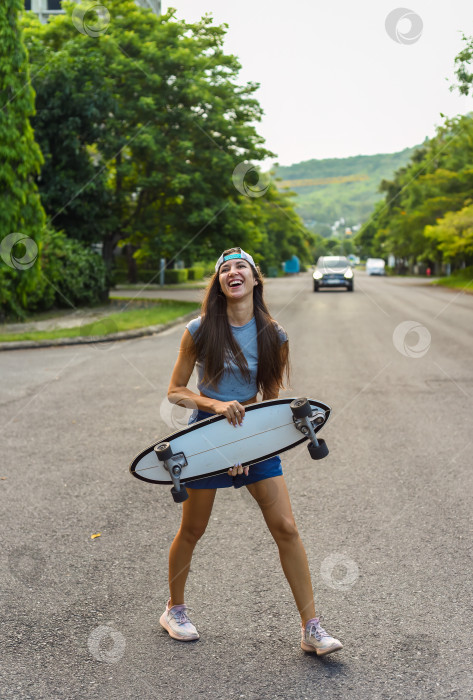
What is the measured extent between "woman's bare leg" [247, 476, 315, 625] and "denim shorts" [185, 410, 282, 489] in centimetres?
3

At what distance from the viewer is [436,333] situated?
18.0 meters

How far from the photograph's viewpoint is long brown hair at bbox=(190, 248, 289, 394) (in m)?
3.38

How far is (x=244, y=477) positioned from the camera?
3305 millimetres

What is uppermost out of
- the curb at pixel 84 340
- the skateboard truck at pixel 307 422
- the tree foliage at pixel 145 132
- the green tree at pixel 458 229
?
the tree foliage at pixel 145 132

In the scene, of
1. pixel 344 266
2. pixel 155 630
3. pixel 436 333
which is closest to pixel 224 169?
pixel 436 333

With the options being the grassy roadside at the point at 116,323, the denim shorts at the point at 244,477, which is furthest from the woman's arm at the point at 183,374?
the grassy roadside at the point at 116,323

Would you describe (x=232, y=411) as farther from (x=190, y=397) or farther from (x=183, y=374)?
(x=183, y=374)

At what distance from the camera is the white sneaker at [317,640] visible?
126 inches

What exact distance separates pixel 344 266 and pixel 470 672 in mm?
35915

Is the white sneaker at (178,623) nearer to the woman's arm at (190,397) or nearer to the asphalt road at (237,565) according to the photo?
the asphalt road at (237,565)

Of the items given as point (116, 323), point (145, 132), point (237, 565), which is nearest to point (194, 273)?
point (145, 132)

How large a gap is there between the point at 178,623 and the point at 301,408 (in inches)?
43.8

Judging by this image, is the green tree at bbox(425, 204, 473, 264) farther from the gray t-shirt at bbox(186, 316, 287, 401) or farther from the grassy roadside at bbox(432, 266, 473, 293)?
the gray t-shirt at bbox(186, 316, 287, 401)

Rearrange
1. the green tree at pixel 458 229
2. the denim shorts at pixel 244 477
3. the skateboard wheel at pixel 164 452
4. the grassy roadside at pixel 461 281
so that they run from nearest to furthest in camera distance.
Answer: the skateboard wheel at pixel 164 452 → the denim shorts at pixel 244 477 → the green tree at pixel 458 229 → the grassy roadside at pixel 461 281
